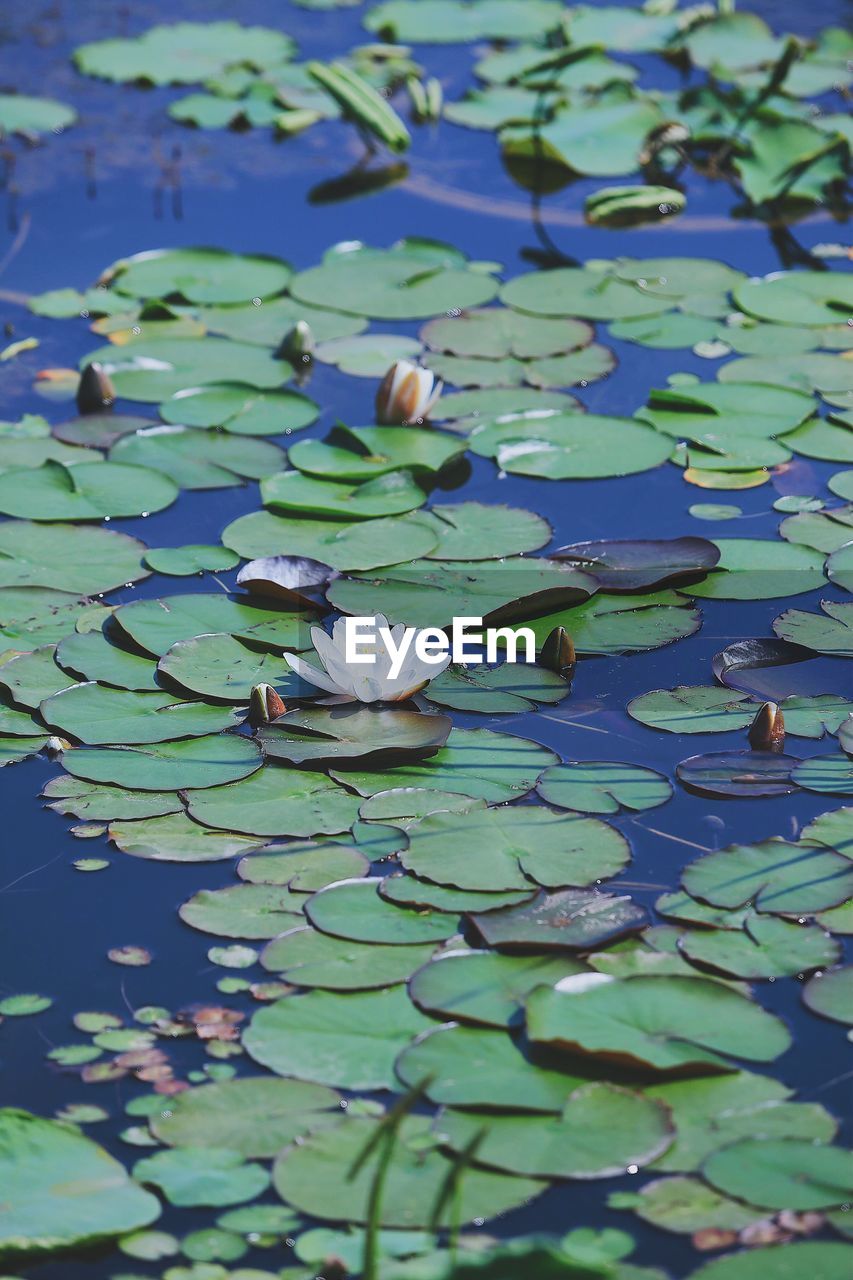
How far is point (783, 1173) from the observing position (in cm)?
195

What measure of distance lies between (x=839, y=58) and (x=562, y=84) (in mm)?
1375

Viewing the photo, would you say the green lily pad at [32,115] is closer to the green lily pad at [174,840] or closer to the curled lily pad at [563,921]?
the green lily pad at [174,840]

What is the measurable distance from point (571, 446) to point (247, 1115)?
7.55ft

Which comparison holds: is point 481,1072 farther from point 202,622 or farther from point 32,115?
point 32,115

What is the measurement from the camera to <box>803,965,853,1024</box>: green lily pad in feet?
7.37

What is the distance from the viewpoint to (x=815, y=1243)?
184 cm

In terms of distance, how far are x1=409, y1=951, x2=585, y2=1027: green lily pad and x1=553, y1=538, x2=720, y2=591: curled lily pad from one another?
1.22m

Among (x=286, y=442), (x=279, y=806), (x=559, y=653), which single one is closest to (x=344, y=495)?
(x=286, y=442)

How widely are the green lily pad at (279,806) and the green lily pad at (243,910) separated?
16cm

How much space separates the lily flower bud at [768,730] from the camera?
282 cm

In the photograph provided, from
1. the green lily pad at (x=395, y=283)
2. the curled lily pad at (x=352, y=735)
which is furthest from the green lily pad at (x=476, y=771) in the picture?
the green lily pad at (x=395, y=283)

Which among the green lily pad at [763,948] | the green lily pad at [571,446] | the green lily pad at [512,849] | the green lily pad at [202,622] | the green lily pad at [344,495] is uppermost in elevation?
the green lily pad at [571,446]

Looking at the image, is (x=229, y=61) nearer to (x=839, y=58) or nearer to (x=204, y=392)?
(x=839, y=58)

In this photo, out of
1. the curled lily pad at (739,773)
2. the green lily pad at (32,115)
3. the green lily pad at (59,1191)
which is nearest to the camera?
the green lily pad at (59,1191)
